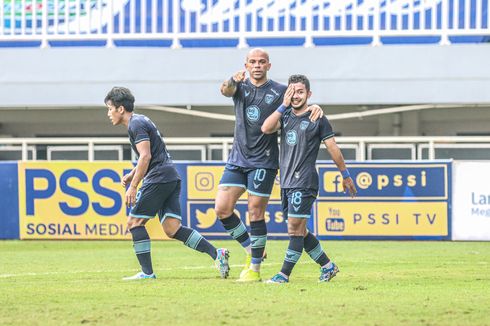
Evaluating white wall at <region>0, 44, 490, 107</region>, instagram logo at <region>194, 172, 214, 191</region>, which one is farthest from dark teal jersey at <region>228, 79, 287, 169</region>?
white wall at <region>0, 44, 490, 107</region>

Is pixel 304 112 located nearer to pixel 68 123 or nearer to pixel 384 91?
pixel 384 91

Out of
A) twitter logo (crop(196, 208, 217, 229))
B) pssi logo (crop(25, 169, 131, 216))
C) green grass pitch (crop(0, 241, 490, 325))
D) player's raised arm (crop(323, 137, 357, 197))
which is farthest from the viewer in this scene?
pssi logo (crop(25, 169, 131, 216))

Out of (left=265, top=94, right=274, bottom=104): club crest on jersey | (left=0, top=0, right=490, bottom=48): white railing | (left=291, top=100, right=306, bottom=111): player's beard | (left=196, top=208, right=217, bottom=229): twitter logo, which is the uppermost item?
(left=0, top=0, right=490, bottom=48): white railing

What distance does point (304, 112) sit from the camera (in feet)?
33.2

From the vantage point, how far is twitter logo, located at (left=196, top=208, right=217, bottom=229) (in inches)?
749

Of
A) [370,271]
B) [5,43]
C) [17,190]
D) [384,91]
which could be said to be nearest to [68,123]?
[5,43]

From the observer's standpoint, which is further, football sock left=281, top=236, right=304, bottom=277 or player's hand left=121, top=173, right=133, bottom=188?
player's hand left=121, top=173, right=133, bottom=188

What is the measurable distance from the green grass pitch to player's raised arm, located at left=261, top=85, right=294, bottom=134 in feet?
4.42

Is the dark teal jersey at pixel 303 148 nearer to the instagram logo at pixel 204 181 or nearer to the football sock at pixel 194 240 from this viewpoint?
the football sock at pixel 194 240

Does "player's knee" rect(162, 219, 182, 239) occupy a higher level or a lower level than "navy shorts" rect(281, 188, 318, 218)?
lower

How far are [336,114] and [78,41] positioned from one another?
5087 mm

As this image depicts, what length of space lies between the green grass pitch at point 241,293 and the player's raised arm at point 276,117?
1.35 metres

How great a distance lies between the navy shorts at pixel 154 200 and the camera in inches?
421

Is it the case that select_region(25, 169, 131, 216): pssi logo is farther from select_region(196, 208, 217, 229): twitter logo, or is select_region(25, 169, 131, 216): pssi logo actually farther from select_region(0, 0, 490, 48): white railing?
select_region(0, 0, 490, 48): white railing
